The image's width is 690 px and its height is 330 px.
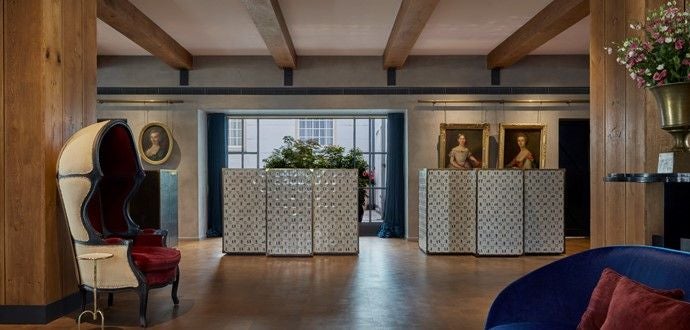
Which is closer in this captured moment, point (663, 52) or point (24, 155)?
point (663, 52)

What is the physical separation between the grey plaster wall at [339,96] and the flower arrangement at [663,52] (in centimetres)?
730

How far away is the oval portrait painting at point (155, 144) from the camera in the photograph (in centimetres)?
1022

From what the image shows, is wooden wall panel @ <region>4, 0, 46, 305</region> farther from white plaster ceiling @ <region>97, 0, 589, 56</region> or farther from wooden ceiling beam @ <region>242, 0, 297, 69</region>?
white plaster ceiling @ <region>97, 0, 589, 56</region>

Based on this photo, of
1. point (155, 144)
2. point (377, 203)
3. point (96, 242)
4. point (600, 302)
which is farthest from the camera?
point (377, 203)

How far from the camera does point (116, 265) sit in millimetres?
4371

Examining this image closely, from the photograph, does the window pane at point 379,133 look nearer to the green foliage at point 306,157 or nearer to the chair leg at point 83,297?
the green foliage at point 306,157

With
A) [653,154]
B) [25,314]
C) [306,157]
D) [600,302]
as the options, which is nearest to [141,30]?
[306,157]

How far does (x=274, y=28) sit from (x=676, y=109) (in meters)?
5.48

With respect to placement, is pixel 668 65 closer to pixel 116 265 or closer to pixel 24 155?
pixel 116 265

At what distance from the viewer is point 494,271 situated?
7199 millimetres

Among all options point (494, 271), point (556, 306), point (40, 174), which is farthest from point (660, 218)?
point (40, 174)

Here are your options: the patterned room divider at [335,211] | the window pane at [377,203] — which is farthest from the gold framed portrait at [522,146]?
the patterned room divider at [335,211]

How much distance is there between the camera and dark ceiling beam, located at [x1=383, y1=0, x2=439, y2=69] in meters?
6.46

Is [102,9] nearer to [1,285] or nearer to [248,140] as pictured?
[1,285]
